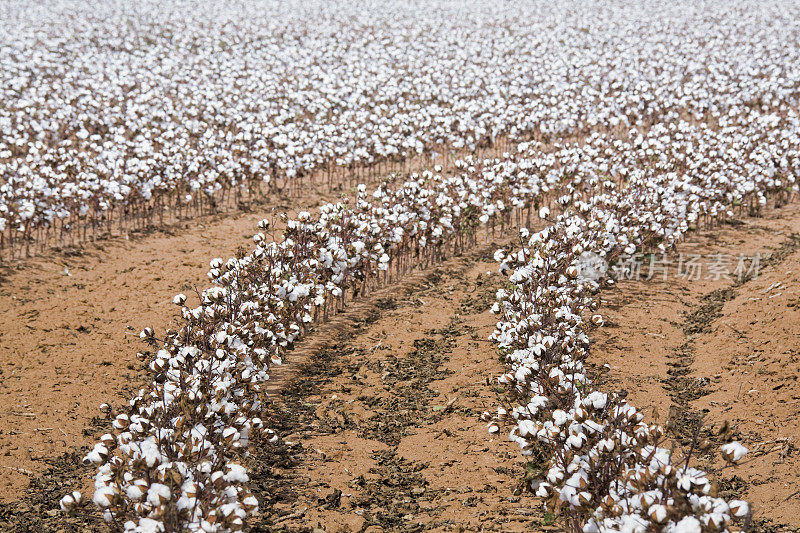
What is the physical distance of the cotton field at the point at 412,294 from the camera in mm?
5125

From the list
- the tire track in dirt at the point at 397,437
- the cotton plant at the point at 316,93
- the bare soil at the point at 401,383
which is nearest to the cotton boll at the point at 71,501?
the bare soil at the point at 401,383

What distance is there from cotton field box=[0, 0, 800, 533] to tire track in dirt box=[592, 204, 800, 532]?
0.15 feet

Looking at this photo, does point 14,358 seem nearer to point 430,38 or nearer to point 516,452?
point 516,452

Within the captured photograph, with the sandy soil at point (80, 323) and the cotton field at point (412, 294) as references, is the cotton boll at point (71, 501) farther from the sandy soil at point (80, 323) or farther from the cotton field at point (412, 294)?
the sandy soil at point (80, 323)

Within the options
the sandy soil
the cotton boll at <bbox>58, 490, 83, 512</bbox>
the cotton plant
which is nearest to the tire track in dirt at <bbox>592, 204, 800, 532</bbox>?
the cotton plant

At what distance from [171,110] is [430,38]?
17.9 meters

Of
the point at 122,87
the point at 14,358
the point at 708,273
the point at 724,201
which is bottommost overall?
the point at 14,358

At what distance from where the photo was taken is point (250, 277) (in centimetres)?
853

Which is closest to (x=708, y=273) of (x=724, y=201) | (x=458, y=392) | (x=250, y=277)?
(x=724, y=201)

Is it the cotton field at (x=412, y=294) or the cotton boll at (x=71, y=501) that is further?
the cotton field at (x=412, y=294)

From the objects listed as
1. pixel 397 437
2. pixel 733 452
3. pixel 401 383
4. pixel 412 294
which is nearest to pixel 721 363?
pixel 401 383

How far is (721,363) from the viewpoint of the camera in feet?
28.2

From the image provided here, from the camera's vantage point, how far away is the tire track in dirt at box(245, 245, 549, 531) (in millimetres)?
5918

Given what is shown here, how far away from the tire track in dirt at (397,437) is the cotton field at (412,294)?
0.04 metres
